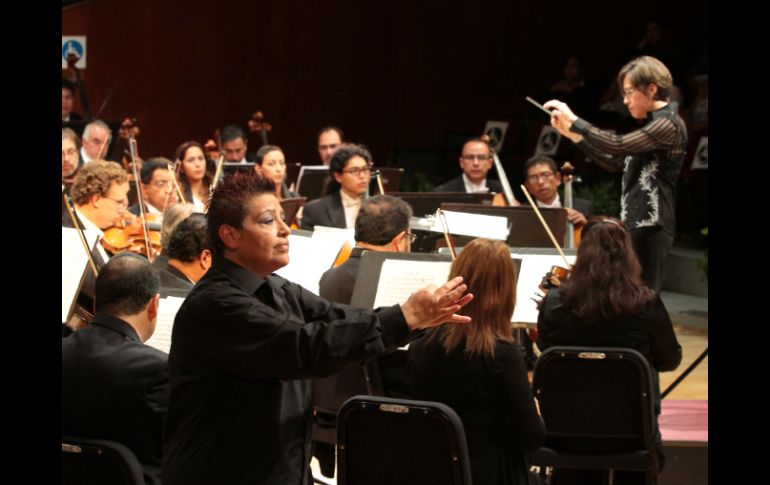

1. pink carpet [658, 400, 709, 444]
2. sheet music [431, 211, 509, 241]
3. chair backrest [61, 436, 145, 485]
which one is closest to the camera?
chair backrest [61, 436, 145, 485]

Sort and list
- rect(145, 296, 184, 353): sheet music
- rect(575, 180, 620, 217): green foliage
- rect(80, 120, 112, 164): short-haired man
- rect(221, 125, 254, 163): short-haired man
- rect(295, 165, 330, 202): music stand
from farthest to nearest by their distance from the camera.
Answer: rect(575, 180, 620, 217): green foliage → rect(221, 125, 254, 163): short-haired man → rect(80, 120, 112, 164): short-haired man → rect(295, 165, 330, 202): music stand → rect(145, 296, 184, 353): sheet music

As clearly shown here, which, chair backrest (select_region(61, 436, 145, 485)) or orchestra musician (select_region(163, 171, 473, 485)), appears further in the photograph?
chair backrest (select_region(61, 436, 145, 485))

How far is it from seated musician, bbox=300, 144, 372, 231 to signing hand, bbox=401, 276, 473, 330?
3.81 meters

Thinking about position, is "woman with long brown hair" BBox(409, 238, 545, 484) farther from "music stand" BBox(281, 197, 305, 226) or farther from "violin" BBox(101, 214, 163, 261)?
"music stand" BBox(281, 197, 305, 226)

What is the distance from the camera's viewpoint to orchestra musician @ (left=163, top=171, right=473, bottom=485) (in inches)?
86.0

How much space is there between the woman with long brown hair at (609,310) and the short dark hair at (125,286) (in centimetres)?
145

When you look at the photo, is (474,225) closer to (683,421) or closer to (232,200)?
(683,421)

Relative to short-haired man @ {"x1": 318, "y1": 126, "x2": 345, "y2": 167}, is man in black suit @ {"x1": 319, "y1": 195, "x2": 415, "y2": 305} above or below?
below

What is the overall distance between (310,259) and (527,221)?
4.80 ft

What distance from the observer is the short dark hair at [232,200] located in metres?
2.42

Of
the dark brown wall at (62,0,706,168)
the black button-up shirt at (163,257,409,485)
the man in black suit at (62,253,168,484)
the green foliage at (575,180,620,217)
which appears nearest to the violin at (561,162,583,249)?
the green foliage at (575,180,620,217)

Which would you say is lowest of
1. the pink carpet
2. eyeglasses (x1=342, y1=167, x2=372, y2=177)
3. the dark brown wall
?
the pink carpet

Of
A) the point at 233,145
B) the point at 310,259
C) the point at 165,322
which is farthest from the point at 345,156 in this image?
the point at 165,322
